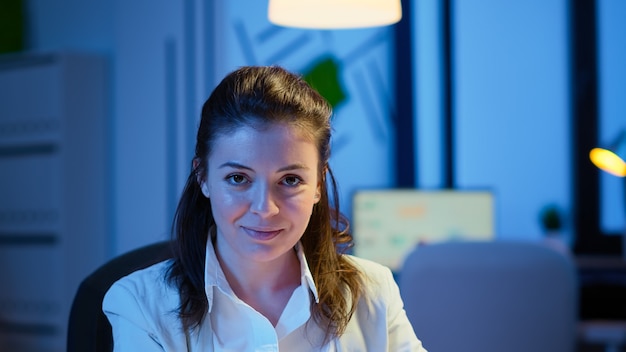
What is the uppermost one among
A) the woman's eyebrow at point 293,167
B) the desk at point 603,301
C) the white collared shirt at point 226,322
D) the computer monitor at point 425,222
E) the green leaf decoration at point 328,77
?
the green leaf decoration at point 328,77

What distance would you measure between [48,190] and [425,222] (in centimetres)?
185

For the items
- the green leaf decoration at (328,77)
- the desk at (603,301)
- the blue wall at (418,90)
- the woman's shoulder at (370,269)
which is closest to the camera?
the woman's shoulder at (370,269)

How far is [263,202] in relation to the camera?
5.11ft

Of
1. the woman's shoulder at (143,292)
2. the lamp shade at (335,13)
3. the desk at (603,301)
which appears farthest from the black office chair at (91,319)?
the desk at (603,301)

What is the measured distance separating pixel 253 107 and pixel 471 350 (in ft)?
6.18

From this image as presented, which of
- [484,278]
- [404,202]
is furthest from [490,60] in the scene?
[484,278]

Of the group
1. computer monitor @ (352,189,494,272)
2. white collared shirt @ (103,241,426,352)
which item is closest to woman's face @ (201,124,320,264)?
white collared shirt @ (103,241,426,352)

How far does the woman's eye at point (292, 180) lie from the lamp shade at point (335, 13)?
1.03 meters

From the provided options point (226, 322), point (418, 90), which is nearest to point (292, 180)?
point (226, 322)

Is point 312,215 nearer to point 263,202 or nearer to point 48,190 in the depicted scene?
point 263,202

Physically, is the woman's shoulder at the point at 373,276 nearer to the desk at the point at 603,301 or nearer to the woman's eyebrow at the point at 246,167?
the woman's eyebrow at the point at 246,167

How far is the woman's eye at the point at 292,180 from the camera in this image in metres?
1.60

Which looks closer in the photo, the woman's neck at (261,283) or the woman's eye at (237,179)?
the woman's eye at (237,179)

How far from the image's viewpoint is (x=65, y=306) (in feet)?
13.4
